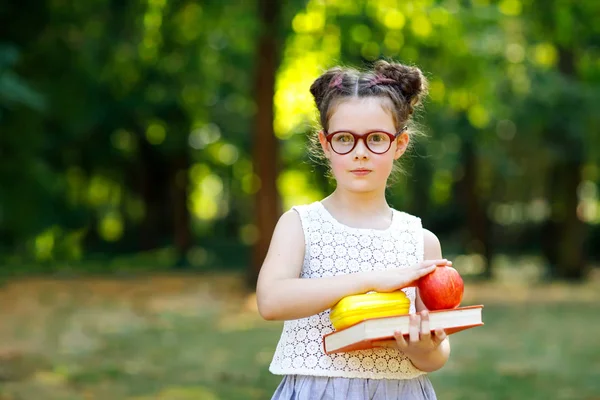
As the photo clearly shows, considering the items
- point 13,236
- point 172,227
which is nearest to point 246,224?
point 172,227

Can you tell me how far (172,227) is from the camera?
96.2 feet

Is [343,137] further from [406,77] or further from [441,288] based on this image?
[441,288]

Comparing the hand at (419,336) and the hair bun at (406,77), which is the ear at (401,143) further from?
the hand at (419,336)

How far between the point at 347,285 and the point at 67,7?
45.1 ft

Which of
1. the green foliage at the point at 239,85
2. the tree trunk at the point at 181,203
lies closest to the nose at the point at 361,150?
the green foliage at the point at 239,85

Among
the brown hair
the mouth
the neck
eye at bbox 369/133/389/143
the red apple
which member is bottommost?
the red apple

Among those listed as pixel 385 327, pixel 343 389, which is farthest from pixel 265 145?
pixel 385 327

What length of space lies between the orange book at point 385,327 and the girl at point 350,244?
13 centimetres

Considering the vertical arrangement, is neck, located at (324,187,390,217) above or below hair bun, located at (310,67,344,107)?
below

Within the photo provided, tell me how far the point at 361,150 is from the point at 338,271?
35 cm

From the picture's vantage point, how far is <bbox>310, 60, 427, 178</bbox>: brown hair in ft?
8.13

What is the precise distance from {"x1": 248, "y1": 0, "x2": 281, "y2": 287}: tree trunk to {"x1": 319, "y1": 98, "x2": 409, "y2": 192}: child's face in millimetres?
12032

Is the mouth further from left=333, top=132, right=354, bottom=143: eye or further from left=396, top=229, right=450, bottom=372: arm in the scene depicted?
left=396, top=229, right=450, bottom=372: arm

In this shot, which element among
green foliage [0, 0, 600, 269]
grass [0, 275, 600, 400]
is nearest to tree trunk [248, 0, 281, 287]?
green foliage [0, 0, 600, 269]
